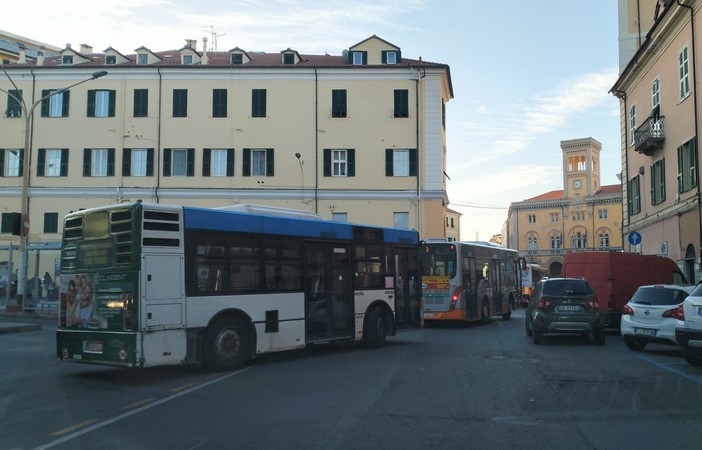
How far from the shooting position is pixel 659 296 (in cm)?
1558

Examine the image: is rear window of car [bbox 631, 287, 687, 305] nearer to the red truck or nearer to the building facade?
the red truck

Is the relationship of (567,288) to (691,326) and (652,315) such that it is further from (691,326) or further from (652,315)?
(691,326)

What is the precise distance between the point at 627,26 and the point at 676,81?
13.3 meters

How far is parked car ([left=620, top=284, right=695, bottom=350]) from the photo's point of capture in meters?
15.0

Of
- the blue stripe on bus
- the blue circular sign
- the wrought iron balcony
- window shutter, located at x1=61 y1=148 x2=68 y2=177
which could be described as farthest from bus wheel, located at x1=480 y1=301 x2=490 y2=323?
window shutter, located at x1=61 y1=148 x2=68 y2=177

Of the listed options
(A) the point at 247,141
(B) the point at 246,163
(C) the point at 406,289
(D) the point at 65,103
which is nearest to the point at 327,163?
(B) the point at 246,163

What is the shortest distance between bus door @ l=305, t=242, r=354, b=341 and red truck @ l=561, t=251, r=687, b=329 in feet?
32.6

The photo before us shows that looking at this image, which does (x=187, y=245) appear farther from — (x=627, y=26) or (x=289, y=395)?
Answer: (x=627, y=26)

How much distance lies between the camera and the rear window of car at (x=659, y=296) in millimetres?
15301

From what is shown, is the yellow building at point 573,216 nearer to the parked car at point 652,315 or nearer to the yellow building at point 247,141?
the yellow building at point 247,141

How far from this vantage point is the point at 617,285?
839 inches

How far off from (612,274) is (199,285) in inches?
583

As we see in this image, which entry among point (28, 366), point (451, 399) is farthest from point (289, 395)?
point (28, 366)

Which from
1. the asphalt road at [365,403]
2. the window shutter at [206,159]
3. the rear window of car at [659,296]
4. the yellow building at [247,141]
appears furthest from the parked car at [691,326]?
the window shutter at [206,159]
